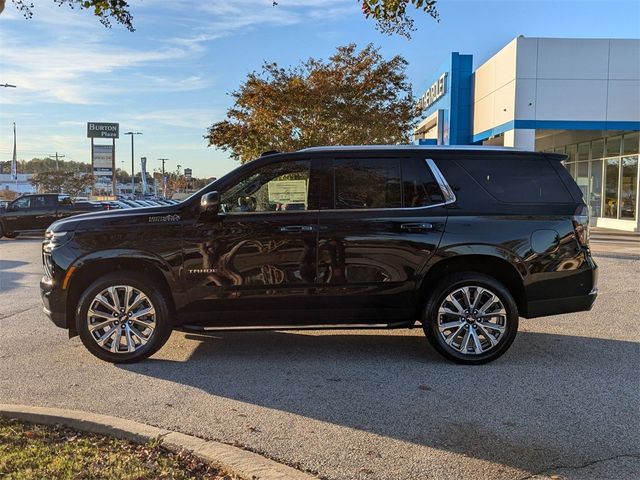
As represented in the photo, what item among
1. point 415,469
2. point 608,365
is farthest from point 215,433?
point 608,365

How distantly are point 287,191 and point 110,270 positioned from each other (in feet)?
6.18

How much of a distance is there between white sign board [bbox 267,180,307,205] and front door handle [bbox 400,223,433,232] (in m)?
0.99

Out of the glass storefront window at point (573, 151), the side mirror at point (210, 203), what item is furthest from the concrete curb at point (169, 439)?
the glass storefront window at point (573, 151)

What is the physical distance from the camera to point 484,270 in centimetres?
568

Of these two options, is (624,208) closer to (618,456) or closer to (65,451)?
(618,456)

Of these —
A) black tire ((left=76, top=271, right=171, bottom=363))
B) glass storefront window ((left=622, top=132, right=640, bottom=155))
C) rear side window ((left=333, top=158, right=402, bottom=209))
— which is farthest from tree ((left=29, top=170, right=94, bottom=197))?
rear side window ((left=333, top=158, right=402, bottom=209))

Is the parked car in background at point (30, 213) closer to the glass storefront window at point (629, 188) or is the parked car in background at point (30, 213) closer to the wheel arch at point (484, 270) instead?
the wheel arch at point (484, 270)

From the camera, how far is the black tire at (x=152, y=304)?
17.9 feet

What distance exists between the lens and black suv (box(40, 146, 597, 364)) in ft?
17.8

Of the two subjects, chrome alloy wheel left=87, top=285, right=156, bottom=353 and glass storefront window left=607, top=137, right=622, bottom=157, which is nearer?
chrome alloy wheel left=87, top=285, right=156, bottom=353

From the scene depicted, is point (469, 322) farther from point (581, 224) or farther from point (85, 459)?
point (85, 459)

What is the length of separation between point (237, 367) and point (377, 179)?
2265 mm

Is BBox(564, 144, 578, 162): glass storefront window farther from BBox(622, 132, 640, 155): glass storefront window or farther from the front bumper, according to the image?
the front bumper

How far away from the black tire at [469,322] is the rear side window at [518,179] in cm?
86
